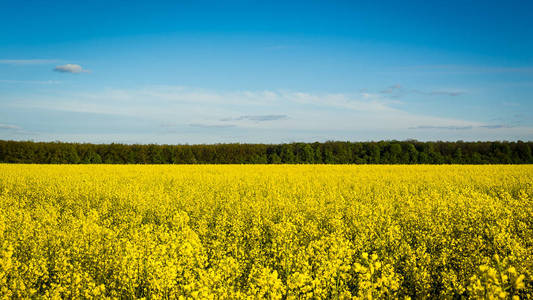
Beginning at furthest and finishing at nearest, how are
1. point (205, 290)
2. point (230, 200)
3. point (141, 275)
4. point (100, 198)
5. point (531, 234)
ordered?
point (100, 198), point (230, 200), point (531, 234), point (141, 275), point (205, 290)

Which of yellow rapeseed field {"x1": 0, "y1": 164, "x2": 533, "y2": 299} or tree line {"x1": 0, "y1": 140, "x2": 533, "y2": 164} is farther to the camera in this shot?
tree line {"x1": 0, "y1": 140, "x2": 533, "y2": 164}

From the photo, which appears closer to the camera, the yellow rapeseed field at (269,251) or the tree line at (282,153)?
the yellow rapeseed field at (269,251)

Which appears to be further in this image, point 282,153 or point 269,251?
point 282,153

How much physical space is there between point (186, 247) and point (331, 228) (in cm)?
416

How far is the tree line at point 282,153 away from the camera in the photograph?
125 ft

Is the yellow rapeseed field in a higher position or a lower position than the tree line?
lower

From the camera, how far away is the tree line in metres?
38.2

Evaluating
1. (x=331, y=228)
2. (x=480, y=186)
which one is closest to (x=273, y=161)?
(x=480, y=186)

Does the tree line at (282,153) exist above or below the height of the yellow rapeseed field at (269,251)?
above

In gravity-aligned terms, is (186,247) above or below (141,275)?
above

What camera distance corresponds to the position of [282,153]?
39594 mm

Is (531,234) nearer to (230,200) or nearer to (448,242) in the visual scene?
(448,242)

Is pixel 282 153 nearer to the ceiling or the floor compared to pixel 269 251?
nearer to the ceiling

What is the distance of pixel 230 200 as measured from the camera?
1135 centimetres
